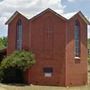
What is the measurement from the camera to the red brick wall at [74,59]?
134 feet

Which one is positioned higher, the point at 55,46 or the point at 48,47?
the point at 55,46

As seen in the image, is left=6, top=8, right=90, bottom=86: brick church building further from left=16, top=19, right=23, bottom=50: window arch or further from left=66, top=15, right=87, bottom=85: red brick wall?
left=16, top=19, right=23, bottom=50: window arch

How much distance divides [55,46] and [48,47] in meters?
0.86

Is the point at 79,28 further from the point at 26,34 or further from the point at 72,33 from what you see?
the point at 26,34

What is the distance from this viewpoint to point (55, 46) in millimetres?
40906

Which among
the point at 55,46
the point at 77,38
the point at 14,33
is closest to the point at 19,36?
the point at 14,33

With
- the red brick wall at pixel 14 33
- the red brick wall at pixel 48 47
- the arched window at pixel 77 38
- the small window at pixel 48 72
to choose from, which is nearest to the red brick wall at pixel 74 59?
the arched window at pixel 77 38

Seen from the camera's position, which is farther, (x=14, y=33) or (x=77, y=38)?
(x=14, y=33)

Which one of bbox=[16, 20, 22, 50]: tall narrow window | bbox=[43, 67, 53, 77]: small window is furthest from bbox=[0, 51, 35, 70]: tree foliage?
bbox=[16, 20, 22, 50]: tall narrow window

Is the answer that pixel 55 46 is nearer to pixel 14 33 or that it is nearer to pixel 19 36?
pixel 19 36

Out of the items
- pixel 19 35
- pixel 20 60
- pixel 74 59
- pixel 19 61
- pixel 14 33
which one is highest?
pixel 14 33

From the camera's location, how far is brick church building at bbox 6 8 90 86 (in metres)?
40.5

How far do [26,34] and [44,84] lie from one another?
6683 millimetres

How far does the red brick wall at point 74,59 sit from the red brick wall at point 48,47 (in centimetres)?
68
